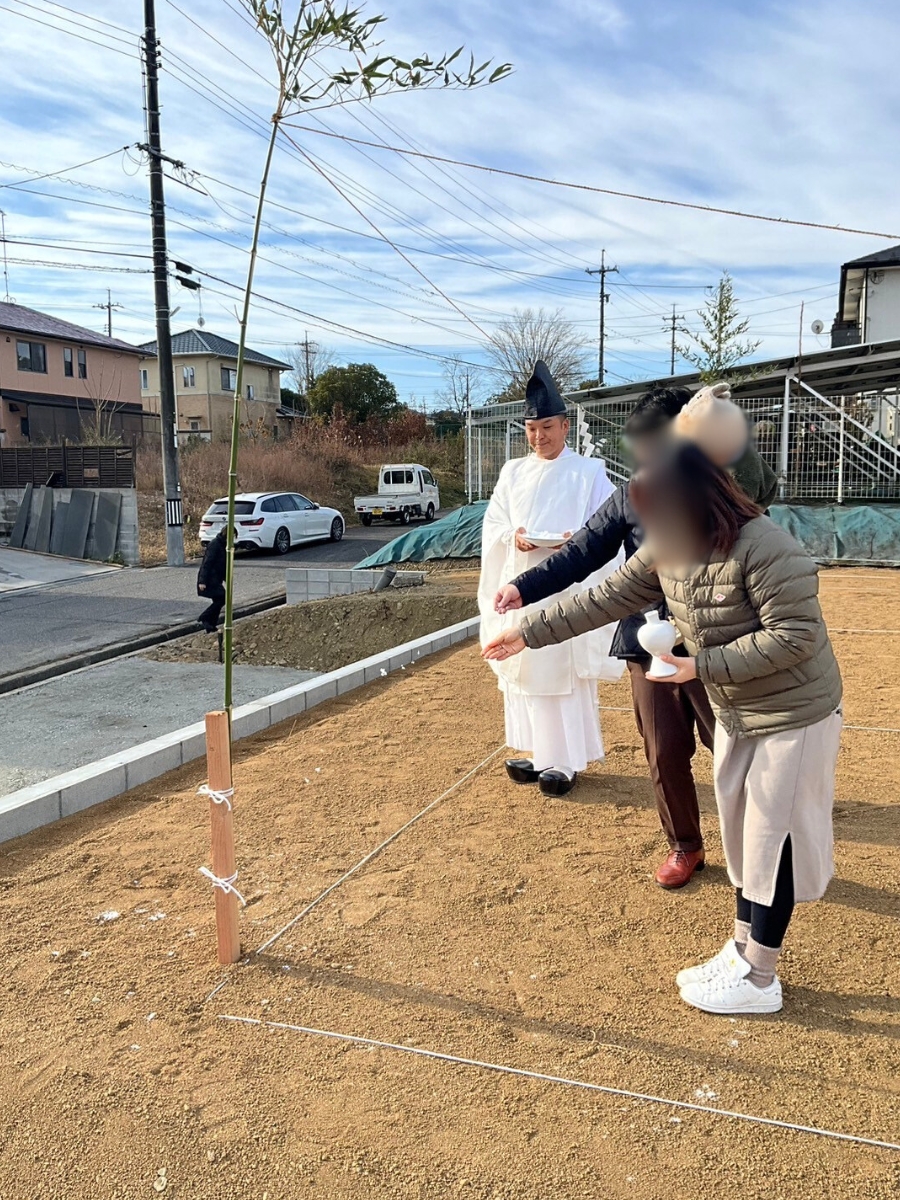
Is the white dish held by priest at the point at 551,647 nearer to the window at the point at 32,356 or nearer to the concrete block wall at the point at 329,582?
the concrete block wall at the point at 329,582

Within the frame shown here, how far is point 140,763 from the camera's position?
4801 mm

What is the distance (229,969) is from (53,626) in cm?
1092

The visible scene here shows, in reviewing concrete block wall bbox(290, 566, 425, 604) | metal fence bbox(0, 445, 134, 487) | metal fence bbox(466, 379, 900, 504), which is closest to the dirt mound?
concrete block wall bbox(290, 566, 425, 604)

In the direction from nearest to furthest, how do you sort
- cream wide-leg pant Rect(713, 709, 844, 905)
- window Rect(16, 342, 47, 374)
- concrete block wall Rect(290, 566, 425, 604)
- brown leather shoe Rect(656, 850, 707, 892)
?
cream wide-leg pant Rect(713, 709, 844, 905) → brown leather shoe Rect(656, 850, 707, 892) → concrete block wall Rect(290, 566, 425, 604) → window Rect(16, 342, 47, 374)

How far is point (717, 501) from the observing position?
2238 millimetres

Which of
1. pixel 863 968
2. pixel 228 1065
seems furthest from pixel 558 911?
pixel 228 1065

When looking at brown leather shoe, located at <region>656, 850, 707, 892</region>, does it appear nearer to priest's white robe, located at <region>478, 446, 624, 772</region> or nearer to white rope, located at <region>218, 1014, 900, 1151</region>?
priest's white robe, located at <region>478, 446, 624, 772</region>

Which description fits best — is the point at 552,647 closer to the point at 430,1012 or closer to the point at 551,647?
the point at 551,647

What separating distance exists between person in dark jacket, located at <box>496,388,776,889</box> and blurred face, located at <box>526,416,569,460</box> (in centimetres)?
88

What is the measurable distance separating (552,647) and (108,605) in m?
11.8

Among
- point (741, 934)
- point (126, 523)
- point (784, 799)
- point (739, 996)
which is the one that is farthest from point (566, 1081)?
point (126, 523)

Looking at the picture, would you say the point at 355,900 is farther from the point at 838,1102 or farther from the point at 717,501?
the point at 717,501

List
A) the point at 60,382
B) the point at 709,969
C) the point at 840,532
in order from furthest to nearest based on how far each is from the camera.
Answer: the point at 60,382
the point at 840,532
the point at 709,969

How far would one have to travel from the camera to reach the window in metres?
34.2
